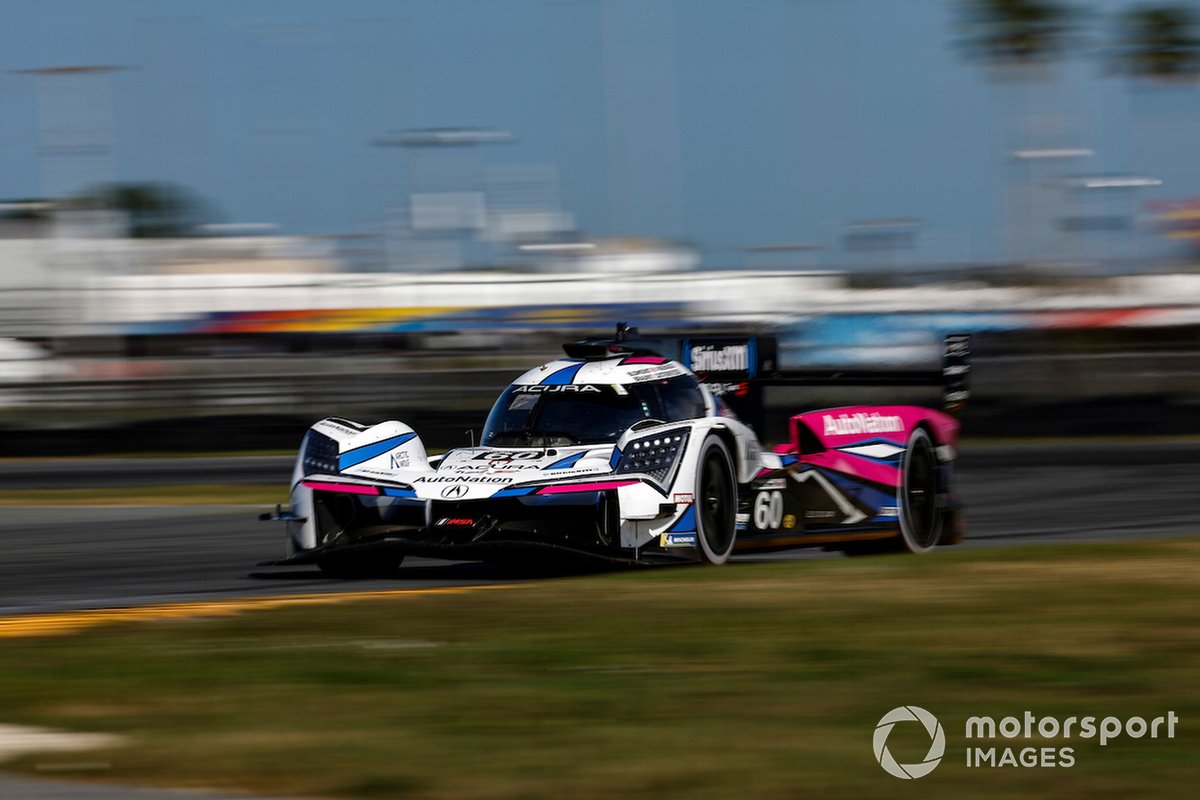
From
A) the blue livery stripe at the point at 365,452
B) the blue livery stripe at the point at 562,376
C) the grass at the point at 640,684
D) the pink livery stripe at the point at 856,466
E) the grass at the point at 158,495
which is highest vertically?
the blue livery stripe at the point at 562,376

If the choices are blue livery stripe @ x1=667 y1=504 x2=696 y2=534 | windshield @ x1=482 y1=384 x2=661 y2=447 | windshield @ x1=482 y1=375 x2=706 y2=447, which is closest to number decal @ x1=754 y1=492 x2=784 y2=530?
windshield @ x1=482 y1=375 x2=706 y2=447

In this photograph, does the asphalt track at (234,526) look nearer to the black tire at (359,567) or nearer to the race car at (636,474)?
the black tire at (359,567)

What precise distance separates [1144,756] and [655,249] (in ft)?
143

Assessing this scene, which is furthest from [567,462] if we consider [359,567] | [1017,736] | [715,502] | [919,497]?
[1017,736]

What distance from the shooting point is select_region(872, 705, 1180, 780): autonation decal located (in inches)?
177

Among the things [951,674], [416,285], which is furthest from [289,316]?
[951,674]

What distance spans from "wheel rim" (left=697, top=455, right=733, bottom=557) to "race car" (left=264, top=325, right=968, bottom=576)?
11 mm

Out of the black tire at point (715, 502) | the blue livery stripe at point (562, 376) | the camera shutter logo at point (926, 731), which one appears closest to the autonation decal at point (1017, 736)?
the camera shutter logo at point (926, 731)

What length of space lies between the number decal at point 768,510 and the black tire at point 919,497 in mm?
1057

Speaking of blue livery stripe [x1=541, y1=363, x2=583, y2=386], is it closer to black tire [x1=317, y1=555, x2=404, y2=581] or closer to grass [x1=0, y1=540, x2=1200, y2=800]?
black tire [x1=317, y1=555, x2=404, y2=581]

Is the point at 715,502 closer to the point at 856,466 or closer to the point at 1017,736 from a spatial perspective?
the point at 856,466

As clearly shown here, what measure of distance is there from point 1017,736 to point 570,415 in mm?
5459

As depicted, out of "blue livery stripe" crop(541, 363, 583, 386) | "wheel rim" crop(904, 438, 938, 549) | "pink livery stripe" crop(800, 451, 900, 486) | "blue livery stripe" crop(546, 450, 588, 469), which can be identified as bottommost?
"wheel rim" crop(904, 438, 938, 549)

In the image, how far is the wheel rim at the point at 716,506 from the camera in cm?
936
